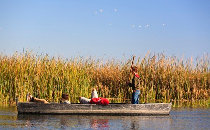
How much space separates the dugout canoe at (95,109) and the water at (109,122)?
0.41 m

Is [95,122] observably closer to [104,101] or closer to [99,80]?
[104,101]

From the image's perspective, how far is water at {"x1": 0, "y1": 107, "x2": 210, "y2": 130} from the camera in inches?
599

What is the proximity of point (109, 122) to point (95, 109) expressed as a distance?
292 centimetres

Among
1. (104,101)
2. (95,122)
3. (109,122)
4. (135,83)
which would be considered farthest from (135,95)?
(95,122)

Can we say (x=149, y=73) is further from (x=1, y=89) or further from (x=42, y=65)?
(x=1, y=89)

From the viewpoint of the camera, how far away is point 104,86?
88.9 feet

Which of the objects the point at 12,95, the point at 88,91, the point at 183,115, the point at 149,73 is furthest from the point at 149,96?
the point at 12,95

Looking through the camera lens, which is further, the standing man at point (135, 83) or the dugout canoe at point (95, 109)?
the dugout canoe at point (95, 109)

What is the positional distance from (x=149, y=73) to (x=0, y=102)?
833cm

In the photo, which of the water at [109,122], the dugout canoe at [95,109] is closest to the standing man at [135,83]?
the dugout canoe at [95,109]

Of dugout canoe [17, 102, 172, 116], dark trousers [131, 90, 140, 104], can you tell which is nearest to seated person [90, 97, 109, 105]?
dugout canoe [17, 102, 172, 116]

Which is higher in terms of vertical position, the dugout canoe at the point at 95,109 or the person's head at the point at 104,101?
the person's head at the point at 104,101

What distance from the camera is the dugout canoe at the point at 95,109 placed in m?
19.5

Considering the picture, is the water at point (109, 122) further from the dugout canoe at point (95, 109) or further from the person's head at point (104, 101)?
the person's head at point (104, 101)
